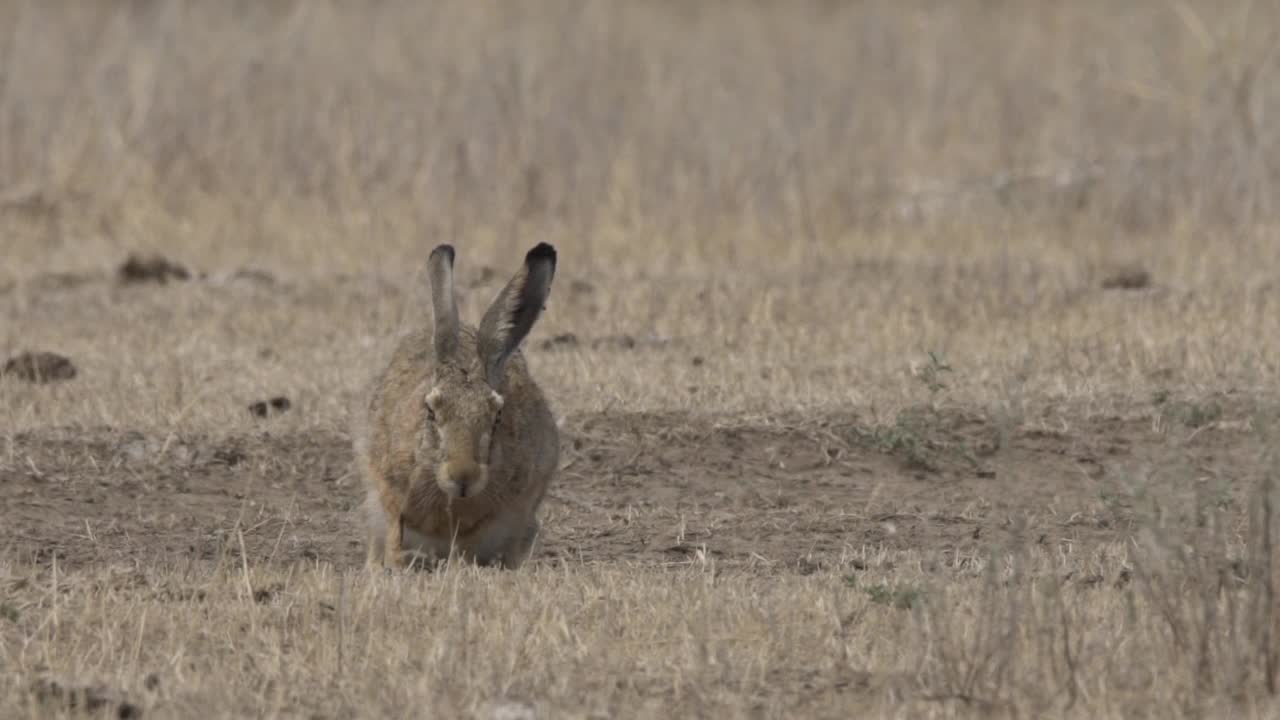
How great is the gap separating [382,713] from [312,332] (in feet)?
19.6

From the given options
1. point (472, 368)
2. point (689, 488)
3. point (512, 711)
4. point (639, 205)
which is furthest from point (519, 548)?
point (639, 205)

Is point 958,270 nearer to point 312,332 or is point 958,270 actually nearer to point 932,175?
point 932,175

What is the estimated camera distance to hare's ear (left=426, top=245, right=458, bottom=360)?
619 centimetres

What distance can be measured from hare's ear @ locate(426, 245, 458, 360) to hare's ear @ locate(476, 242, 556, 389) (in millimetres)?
81

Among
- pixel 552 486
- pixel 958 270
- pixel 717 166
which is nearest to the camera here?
pixel 552 486

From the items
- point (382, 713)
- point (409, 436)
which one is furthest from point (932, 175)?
point (382, 713)

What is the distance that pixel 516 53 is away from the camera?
1448 centimetres

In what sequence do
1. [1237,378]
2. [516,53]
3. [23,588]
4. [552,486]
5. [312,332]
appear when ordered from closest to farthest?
[23,588], [552,486], [1237,378], [312,332], [516,53]

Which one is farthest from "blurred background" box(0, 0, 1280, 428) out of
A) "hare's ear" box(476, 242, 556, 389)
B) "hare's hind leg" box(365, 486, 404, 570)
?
"hare's ear" box(476, 242, 556, 389)

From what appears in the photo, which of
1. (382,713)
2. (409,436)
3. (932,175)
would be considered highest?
(932,175)

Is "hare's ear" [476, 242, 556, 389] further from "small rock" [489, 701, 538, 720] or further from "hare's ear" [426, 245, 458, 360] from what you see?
"small rock" [489, 701, 538, 720]

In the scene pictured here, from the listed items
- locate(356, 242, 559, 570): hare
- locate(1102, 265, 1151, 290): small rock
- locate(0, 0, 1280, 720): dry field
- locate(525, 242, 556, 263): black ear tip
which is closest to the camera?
locate(0, 0, 1280, 720): dry field

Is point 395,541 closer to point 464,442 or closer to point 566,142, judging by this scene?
point 464,442

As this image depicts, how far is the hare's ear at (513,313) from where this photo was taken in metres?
6.20
